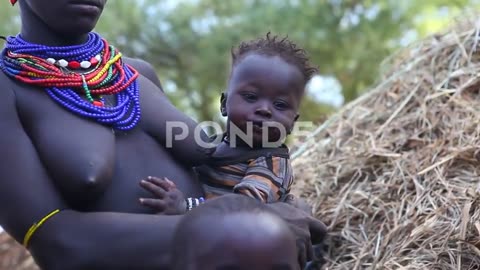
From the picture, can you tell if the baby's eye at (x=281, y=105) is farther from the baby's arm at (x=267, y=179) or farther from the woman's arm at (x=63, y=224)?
the woman's arm at (x=63, y=224)

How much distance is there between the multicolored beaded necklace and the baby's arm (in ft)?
0.98

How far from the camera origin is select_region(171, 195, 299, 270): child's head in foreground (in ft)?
3.71

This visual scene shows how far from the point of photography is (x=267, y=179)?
1860mm

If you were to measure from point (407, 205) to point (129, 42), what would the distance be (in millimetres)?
5989

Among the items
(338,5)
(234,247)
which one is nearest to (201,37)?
(338,5)

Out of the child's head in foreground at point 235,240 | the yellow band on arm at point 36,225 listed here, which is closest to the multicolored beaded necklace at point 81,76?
the yellow band on arm at point 36,225

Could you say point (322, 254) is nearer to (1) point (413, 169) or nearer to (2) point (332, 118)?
(1) point (413, 169)

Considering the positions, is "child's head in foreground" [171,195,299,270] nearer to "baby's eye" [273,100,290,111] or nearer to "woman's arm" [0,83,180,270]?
"woman's arm" [0,83,180,270]

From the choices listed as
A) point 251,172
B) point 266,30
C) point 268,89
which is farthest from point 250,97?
point 266,30

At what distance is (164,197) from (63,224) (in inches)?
8.7

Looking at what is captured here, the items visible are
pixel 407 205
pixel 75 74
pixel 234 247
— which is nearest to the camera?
pixel 234 247

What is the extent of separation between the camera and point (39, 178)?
5.25 ft

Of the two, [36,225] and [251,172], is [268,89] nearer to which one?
[251,172]

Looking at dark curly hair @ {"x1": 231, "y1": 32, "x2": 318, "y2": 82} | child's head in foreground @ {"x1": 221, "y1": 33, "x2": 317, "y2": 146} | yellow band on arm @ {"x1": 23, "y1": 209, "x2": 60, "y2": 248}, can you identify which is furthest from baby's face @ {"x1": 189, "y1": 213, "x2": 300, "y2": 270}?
dark curly hair @ {"x1": 231, "y1": 32, "x2": 318, "y2": 82}
